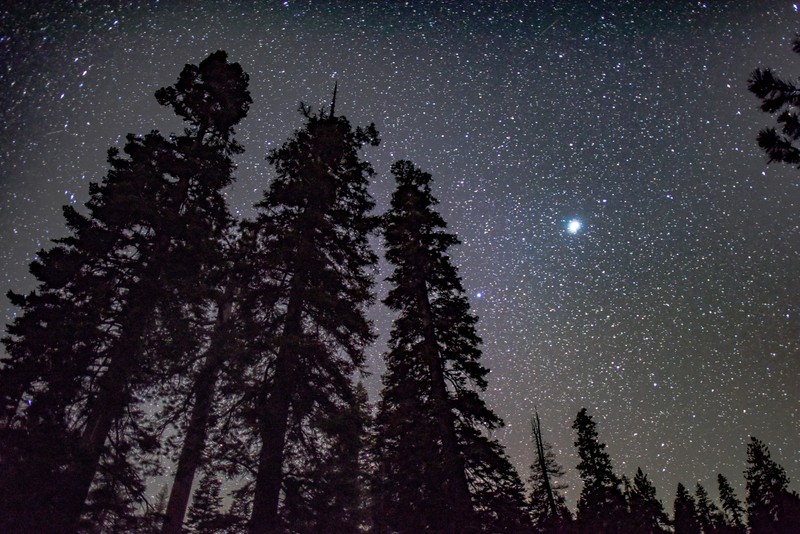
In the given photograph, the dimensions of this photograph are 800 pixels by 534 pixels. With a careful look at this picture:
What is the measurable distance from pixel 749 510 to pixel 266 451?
191 ft

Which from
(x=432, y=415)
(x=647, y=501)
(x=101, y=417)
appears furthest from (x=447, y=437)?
(x=647, y=501)

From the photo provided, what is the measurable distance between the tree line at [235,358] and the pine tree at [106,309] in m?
0.06

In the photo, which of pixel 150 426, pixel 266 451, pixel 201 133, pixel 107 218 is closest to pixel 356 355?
pixel 266 451

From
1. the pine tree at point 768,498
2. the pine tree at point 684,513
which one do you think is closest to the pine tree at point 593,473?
the pine tree at point 768,498

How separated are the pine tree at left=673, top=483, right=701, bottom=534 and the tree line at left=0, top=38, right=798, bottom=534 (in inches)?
1908

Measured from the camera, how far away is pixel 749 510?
4522 centimetres

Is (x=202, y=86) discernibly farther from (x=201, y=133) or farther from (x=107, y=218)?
(x=107, y=218)

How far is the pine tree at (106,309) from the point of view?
29.7 ft

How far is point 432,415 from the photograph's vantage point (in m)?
13.1

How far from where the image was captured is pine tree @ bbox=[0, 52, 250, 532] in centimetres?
904

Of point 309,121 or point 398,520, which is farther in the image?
point 309,121

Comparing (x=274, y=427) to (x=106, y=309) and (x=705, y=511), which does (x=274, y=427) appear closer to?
(x=106, y=309)

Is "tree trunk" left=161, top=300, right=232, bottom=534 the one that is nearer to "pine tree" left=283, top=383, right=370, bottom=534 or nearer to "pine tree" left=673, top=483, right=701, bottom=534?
"pine tree" left=283, top=383, right=370, bottom=534

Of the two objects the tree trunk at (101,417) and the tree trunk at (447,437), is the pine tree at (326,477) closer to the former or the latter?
the tree trunk at (447,437)
